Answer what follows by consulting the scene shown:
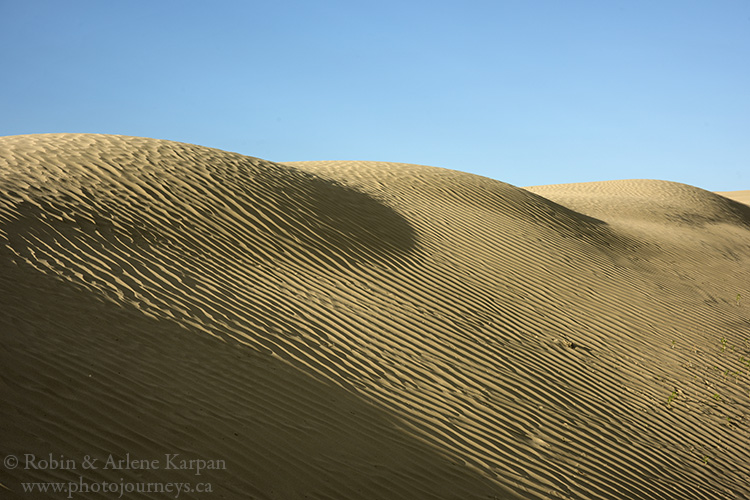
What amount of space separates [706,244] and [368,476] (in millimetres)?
16793

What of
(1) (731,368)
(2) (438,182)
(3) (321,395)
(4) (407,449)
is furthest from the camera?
(2) (438,182)

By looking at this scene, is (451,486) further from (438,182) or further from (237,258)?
(438,182)

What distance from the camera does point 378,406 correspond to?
6199mm

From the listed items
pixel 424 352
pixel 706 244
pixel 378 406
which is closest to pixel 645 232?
pixel 706 244

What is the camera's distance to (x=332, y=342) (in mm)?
7293

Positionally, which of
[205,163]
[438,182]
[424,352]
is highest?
[438,182]

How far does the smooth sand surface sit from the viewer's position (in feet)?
16.3

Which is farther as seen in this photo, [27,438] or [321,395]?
[321,395]

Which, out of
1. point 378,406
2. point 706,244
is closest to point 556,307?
point 378,406

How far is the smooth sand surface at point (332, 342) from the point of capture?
16.3 ft

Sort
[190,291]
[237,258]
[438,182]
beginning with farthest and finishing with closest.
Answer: [438,182] < [237,258] < [190,291]

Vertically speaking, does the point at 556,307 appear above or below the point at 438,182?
below

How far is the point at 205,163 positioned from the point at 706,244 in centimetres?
1529

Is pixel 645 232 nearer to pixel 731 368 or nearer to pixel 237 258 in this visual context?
pixel 731 368
